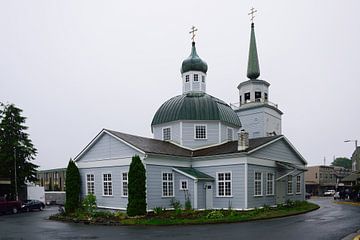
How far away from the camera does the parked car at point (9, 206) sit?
32.8 meters

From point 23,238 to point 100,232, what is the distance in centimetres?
357

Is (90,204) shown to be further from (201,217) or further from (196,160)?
(196,160)

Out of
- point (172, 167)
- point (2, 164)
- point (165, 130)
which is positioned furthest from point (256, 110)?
point (2, 164)

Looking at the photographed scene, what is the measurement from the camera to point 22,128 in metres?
42.6

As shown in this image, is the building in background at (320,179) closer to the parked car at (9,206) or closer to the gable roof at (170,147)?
the gable roof at (170,147)

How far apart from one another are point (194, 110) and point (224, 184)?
8.36 meters

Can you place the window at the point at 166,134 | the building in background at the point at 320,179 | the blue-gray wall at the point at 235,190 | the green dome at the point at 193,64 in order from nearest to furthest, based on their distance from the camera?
the blue-gray wall at the point at 235,190, the window at the point at 166,134, the green dome at the point at 193,64, the building in background at the point at 320,179

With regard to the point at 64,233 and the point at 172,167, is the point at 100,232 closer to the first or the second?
the point at 64,233

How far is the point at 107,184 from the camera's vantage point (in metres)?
29.0

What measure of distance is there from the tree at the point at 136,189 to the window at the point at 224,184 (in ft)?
21.3

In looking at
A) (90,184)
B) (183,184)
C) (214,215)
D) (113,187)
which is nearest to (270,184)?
(183,184)

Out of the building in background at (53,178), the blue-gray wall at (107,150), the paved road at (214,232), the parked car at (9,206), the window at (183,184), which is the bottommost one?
the building in background at (53,178)

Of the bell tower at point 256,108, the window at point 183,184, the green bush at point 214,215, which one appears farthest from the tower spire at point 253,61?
the green bush at point 214,215

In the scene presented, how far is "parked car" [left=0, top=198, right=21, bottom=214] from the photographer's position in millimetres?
32844
